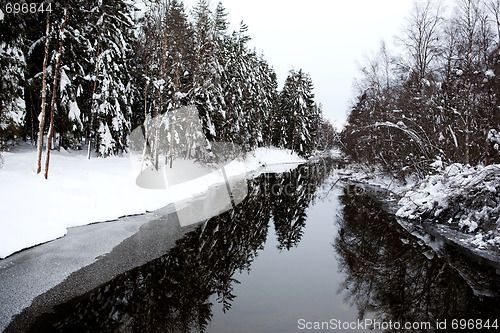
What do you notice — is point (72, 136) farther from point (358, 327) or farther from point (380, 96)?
point (380, 96)

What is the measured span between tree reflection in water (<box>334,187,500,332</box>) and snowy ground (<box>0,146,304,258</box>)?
8.41 metres

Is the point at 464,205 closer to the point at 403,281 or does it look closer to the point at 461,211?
the point at 461,211

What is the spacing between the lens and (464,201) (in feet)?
30.4

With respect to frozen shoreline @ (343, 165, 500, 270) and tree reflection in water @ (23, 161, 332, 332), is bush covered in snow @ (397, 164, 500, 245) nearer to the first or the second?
frozen shoreline @ (343, 165, 500, 270)

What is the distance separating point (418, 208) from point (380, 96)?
15.7 meters

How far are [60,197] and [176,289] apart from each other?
7.18 meters

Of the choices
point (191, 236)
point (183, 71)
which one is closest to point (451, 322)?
point (191, 236)

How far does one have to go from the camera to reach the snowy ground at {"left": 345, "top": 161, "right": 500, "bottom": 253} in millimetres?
8023

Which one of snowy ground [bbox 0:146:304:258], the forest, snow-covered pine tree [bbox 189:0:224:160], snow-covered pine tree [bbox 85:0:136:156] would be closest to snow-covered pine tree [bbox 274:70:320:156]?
the forest

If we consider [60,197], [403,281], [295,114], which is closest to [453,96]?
[403,281]

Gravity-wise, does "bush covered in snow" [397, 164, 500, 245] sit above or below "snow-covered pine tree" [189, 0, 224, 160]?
below

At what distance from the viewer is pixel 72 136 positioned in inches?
791

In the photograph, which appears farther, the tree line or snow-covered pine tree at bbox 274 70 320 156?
snow-covered pine tree at bbox 274 70 320 156

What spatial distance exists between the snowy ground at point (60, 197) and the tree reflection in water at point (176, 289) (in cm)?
354
